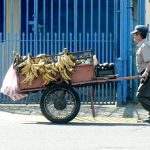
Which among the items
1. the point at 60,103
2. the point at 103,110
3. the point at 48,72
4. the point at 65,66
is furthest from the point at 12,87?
the point at 103,110

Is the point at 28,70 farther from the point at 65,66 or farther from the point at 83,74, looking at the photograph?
the point at 83,74

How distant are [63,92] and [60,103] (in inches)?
8.6

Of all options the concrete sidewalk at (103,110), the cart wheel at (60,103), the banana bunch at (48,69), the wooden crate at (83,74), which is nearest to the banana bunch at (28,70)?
the banana bunch at (48,69)

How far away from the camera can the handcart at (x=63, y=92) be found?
1146cm

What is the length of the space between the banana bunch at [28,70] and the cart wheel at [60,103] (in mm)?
385

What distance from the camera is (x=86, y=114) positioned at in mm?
12828

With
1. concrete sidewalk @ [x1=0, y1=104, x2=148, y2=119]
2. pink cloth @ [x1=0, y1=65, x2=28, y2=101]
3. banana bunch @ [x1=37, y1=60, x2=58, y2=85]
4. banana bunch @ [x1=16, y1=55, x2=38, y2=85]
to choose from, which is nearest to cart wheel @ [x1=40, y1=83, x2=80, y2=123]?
banana bunch @ [x1=37, y1=60, x2=58, y2=85]

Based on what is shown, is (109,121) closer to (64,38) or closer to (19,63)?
(19,63)

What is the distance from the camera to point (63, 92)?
1152cm

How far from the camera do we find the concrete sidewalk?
41.7 feet
